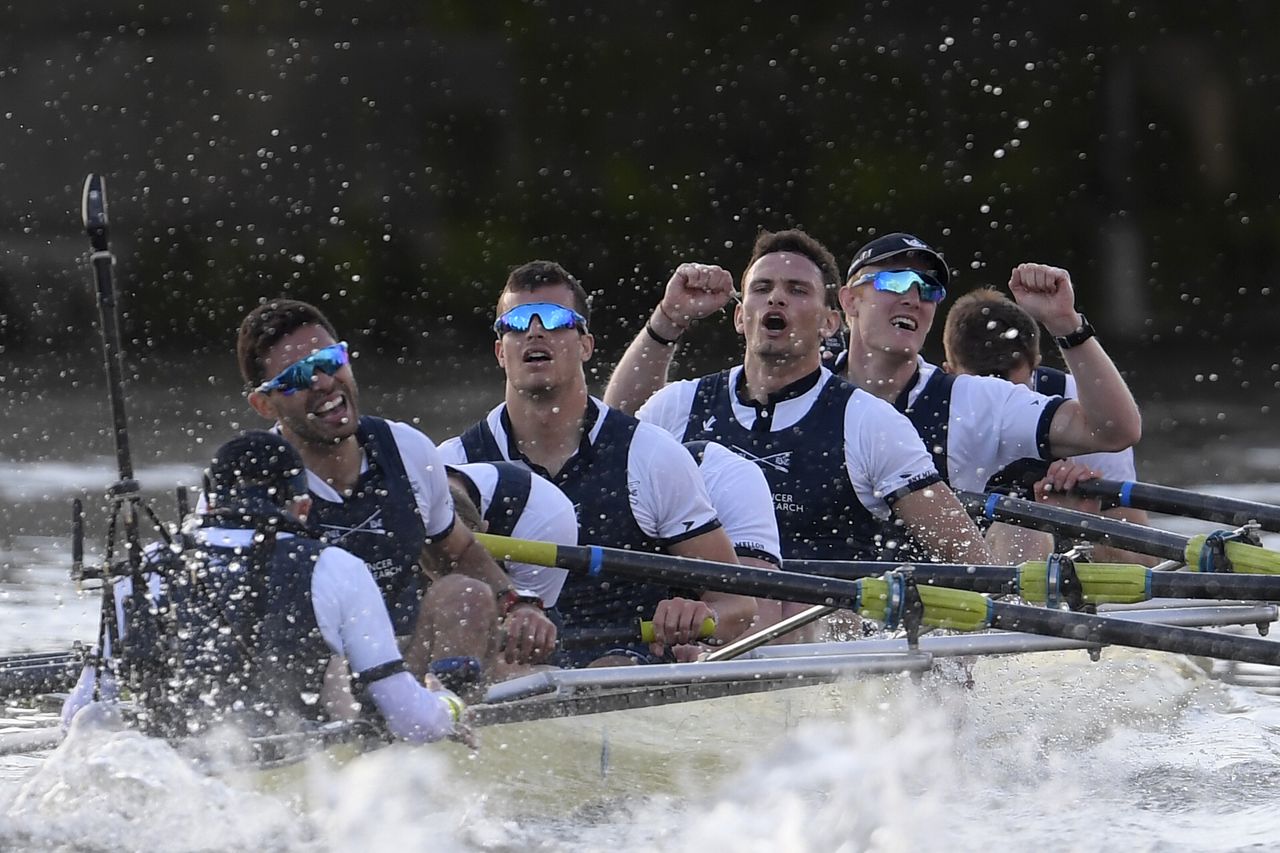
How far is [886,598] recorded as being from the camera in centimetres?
361

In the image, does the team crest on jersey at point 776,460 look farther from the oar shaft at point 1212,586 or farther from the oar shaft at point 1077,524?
the oar shaft at point 1212,586

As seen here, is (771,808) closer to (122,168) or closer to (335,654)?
(335,654)

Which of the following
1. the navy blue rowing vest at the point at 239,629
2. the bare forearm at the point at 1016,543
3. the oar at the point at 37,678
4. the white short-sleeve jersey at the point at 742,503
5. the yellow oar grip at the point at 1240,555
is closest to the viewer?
the navy blue rowing vest at the point at 239,629

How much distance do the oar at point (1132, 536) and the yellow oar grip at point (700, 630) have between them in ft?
3.52

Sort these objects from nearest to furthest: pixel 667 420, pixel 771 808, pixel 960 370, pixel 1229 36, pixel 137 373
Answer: pixel 771 808 → pixel 667 420 → pixel 960 370 → pixel 137 373 → pixel 1229 36

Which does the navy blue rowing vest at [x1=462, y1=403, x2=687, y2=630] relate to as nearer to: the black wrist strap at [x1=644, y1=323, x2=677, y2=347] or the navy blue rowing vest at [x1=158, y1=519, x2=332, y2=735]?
the black wrist strap at [x1=644, y1=323, x2=677, y2=347]

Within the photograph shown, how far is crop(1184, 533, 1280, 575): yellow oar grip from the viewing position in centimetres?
414

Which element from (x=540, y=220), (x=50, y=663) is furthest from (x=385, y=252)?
(x=50, y=663)

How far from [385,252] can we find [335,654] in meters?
13.3

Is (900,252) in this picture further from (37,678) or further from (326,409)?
(37,678)

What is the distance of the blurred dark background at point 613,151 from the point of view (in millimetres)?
15953

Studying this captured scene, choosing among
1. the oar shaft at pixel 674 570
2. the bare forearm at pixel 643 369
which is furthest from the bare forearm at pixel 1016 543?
the oar shaft at pixel 674 570

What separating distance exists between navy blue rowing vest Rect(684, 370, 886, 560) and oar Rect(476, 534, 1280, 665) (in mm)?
831

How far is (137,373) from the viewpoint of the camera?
14.4 m
